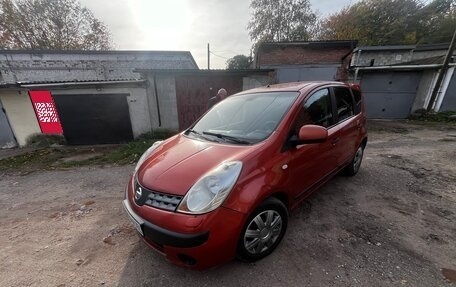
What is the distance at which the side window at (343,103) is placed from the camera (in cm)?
305

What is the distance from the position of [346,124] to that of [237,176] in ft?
7.40

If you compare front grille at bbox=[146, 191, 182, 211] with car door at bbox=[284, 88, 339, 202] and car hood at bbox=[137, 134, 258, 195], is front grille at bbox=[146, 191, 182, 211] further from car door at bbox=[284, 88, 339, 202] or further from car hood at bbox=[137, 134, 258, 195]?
car door at bbox=[284, 88, 339, 202]

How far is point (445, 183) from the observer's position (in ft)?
11.9

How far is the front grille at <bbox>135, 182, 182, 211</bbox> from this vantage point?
1651mm

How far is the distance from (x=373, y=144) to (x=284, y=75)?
7.45 meters

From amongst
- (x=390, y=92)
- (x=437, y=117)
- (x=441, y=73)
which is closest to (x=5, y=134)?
(x=390, y=92)

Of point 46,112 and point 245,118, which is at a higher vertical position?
point 245,118

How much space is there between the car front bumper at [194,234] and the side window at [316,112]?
121 centimetres

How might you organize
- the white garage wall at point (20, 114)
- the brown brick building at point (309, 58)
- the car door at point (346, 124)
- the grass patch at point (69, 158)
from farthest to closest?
1. the brown brick building at point (309, 58)
2. the white garage wall at point (20, 114)
3. the grass patch at point (69, 158)
4. the car door at point (346, 124)

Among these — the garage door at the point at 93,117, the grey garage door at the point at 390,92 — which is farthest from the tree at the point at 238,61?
the garage door at the point at 93,117

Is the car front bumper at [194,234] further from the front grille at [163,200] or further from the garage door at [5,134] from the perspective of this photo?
the garage door at [5,134]

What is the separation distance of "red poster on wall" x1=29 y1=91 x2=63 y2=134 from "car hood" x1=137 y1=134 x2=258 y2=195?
8062 millimetres

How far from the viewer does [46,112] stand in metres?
7.93

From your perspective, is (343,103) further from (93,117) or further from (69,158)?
(93,117)
